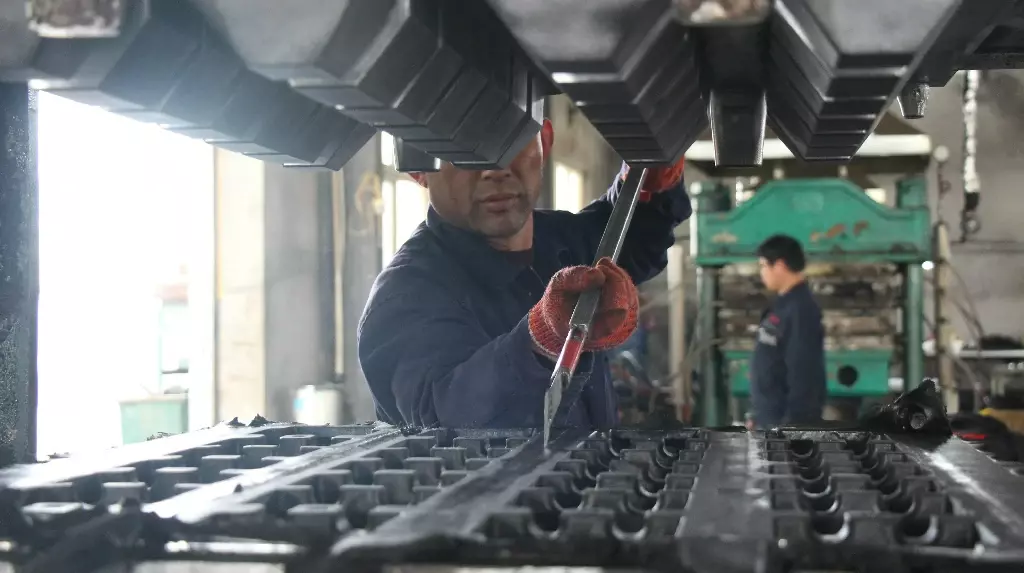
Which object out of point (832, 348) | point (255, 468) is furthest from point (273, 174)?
point (255, 468)

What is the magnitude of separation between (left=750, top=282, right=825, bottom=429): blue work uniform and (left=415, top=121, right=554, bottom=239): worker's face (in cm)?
186

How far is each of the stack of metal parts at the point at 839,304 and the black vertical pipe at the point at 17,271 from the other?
3160mm

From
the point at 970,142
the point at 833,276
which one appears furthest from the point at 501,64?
the point at 970,142

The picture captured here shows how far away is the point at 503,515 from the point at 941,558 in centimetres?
22

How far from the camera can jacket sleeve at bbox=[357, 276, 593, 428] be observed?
129 centimetres

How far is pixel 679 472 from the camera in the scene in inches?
27.5

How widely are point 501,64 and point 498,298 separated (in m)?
1.03

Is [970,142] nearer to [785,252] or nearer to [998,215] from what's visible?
[998,215]

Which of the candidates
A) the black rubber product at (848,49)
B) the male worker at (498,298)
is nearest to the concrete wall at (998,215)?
the male worker at (498,298)

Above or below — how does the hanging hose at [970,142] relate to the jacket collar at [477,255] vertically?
above

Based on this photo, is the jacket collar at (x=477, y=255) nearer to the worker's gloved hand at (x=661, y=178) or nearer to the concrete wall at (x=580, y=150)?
the worker's gloved hand at (x=661, y=178)

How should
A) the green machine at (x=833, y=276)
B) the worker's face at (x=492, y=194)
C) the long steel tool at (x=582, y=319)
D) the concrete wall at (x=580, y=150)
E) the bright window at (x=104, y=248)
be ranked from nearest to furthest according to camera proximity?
1. the long steel tool at (x=582, y=319)
2. the worker's face at (x=492, y=194)
3. the bright window at (x=104, y=248)
4. the green machine at (x=833, y=276)
5. the concrete wall at (x=580, y=150)

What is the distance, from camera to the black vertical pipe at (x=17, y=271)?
2.58 feet

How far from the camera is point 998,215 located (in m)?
6.68
